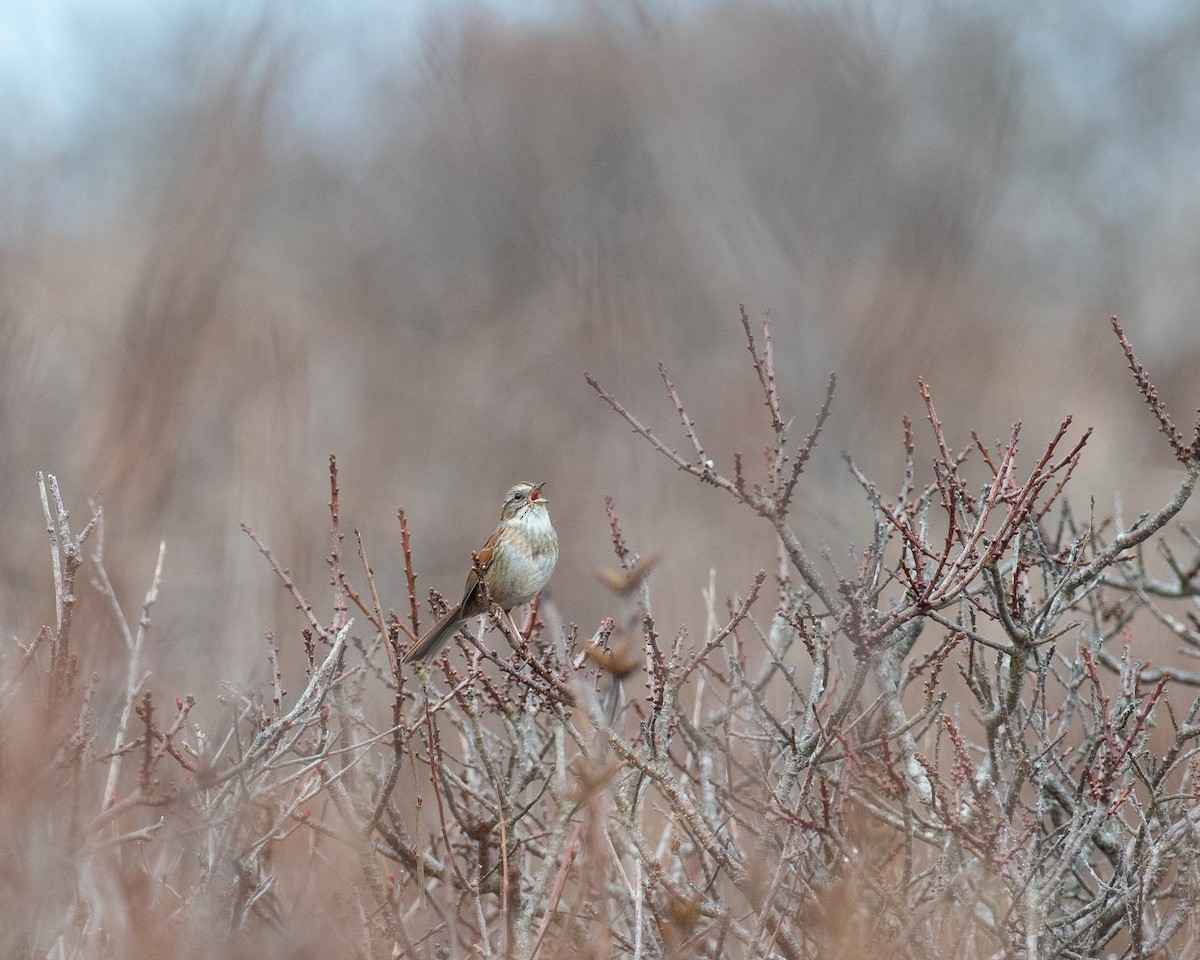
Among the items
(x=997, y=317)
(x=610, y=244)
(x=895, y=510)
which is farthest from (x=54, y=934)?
(x=997, y=317)

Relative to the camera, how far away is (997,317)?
50.6ft

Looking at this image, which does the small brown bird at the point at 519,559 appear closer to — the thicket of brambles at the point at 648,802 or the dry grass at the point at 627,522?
the dry grass at the point at 627,522

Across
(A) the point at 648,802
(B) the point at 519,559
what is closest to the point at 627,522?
(B) the point at 519,559

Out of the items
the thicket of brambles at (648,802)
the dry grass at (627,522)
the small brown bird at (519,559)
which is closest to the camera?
the thicket of brambles at (648,802)

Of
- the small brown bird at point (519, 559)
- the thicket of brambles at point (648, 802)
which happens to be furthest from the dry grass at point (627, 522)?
the small brown bird at point (519, 559)

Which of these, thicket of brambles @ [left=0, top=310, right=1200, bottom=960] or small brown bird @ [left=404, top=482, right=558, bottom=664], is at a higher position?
small brown bird @ [left=404, top=482, right=558, bottom=664]

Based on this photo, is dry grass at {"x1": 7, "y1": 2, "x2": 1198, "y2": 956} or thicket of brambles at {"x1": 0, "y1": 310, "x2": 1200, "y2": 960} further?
dry grass at {"x1": 7, "y1": 2, "x2": 1198, "y2": 956}

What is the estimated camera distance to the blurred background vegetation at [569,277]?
2.36m

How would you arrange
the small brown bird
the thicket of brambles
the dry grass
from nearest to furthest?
the thicket of brambles < the dry grass < the small brown bird

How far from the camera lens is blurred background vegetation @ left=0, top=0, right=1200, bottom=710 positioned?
2361 millimetres

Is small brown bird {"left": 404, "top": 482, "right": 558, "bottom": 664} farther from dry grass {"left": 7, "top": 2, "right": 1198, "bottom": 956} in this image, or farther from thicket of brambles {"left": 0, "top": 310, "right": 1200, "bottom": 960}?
thicket of brambles {"left": 0, "top": 310, "right": 1200, "bottom": 960}

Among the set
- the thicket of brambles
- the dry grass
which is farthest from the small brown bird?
the thicket of brambles

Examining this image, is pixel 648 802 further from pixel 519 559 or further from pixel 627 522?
pixel 627 522

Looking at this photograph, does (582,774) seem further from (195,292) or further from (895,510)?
(895,510)
